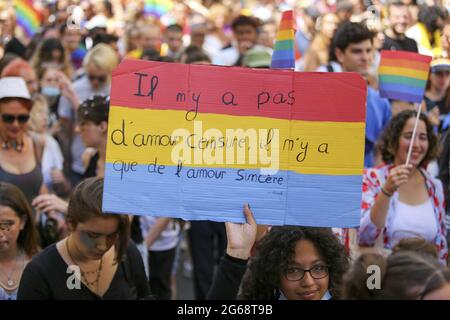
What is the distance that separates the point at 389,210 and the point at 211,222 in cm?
210

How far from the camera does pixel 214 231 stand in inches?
302

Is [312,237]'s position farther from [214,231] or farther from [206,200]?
[214,231]

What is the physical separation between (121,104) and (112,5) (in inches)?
511

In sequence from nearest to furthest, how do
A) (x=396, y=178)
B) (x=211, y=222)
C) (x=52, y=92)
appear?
(x=396, y=178), (x=211, y=222), (x=52, y=92)

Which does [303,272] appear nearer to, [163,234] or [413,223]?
[413,223]

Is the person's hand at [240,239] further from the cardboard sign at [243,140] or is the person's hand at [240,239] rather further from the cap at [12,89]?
the cap at [12,89]

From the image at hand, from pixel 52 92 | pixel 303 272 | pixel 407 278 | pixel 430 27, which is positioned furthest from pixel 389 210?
pixel 430 27

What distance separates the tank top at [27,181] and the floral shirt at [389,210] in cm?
210

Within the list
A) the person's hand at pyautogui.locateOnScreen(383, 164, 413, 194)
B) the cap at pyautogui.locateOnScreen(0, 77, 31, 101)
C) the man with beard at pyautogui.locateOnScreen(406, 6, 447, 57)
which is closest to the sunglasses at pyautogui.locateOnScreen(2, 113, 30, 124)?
the cap at pyautogui.locateOnScreen(0, 77, 31, 101)

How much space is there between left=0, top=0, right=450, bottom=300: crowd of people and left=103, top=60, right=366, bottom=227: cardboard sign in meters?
0.15

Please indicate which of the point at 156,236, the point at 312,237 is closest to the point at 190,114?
the point at 312,237

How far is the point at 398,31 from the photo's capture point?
1013cm

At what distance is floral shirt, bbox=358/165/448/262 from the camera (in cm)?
571

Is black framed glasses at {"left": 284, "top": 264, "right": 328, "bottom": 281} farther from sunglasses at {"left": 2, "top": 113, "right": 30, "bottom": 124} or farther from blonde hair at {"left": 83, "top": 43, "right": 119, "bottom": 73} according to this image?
blonde hair at {"left": 83, "top": 43, "right": 119, "bottom": 73}
